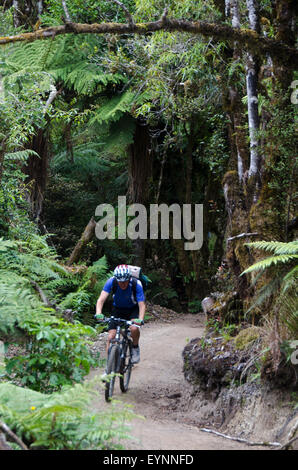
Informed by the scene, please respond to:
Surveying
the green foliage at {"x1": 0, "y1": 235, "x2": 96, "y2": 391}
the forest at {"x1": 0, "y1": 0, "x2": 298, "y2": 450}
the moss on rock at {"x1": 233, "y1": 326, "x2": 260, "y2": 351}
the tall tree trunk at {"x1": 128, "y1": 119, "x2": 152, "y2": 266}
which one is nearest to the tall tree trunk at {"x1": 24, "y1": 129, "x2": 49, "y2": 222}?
the forest at {"x1": 0, "y1": 0, "x2": 298, "y2": 450}

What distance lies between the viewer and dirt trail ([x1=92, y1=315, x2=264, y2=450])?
4926 mm

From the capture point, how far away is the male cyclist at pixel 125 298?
22.1 feet

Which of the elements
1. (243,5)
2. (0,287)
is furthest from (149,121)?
(0,287)

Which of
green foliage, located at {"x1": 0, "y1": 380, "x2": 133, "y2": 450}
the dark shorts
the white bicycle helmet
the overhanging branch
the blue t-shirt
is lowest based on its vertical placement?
green foliage, located at {"x1": 0, "y1": 380, "x2": 133, "y2": 450}

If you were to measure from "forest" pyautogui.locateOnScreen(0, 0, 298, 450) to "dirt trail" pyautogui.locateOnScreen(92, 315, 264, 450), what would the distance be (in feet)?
2.16

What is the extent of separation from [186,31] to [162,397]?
16.0ft

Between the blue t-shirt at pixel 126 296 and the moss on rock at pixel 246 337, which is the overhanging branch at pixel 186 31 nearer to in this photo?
the blue t-shirt at pixel 126 296

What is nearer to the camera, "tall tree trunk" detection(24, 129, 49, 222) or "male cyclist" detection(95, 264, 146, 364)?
"male cyclist" detection(95, 264, 146, 364)

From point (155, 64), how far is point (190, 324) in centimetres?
622

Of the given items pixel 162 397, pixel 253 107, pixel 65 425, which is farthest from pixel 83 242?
pixel 65 425

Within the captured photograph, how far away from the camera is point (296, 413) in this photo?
527 cm

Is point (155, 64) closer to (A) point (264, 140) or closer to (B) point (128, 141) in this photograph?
(B) point (128, 141)

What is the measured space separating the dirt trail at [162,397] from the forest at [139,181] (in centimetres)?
66

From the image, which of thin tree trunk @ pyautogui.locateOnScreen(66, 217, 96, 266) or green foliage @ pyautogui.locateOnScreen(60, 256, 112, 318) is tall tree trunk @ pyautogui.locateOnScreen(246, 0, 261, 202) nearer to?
green foliage @ pyautogui.locateOnScreen(60, 256, 112, 318)
